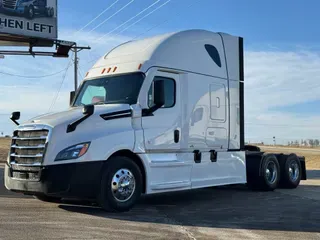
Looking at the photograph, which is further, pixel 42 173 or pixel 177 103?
pixel 177 103

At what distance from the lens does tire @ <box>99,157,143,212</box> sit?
8.53 metres

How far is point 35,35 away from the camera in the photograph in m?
23.1

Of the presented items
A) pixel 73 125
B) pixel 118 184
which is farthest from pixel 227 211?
pixel 73 125

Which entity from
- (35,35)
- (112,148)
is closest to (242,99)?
(112,148)

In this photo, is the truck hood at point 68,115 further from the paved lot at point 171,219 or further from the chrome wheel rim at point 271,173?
the chrome wheel rim at point 271,173

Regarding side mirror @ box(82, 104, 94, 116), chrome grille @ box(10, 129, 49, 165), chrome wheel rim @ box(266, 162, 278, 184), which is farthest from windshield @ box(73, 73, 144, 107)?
chrome wheel rim @ box(266, 162, 278, 184)

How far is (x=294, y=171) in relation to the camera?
14.4 m

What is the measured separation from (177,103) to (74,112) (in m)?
2.25

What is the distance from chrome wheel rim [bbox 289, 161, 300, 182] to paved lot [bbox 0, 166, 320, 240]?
2663 millimetres

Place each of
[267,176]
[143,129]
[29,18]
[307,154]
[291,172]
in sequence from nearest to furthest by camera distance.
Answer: [143,129]
[267,176]
[291,172]
[29,18]
[307,154]

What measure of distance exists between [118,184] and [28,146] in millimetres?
1809

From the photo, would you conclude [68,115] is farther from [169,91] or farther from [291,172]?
[291,172]

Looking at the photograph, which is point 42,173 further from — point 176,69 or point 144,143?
point 176,69

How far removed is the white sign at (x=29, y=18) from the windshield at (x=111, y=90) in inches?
531
